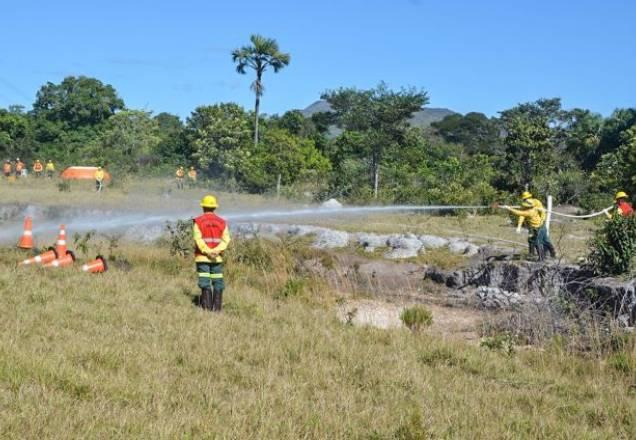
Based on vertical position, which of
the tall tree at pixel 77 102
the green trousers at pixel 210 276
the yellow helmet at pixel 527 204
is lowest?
the green trousers at pixel 210 276

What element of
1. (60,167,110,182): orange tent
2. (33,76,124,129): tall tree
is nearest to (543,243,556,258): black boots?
(60,167,110,182): orange tent

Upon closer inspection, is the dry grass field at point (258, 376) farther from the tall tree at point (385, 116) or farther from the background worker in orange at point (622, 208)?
the tall tree at point (385, 116)

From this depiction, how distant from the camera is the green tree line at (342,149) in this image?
1251 inches

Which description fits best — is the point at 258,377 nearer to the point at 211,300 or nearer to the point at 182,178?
the point at 211,300

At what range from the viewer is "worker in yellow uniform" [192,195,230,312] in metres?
8.98

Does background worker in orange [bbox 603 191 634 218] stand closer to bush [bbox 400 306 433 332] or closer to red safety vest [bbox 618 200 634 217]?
red safety vest [bbox 618 200 634 217]

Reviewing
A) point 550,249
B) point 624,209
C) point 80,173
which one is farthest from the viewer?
point 80,173

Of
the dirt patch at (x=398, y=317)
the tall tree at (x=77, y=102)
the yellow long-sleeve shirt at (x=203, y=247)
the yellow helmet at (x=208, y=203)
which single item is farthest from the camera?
the tall tree at (x=77, y=102)

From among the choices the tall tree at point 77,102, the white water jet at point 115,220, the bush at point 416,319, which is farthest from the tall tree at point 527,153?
the tall tree at point 77,102

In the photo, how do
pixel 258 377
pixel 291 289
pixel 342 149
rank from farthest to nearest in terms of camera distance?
1. pixel 342 149
2. pixel 291 289
3. pixel 258 377

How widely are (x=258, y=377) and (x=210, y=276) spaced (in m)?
3.51

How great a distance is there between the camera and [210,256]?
913 cm

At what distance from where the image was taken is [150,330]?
23.1 feet

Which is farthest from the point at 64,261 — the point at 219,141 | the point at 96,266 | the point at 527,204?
the point at 219,141
